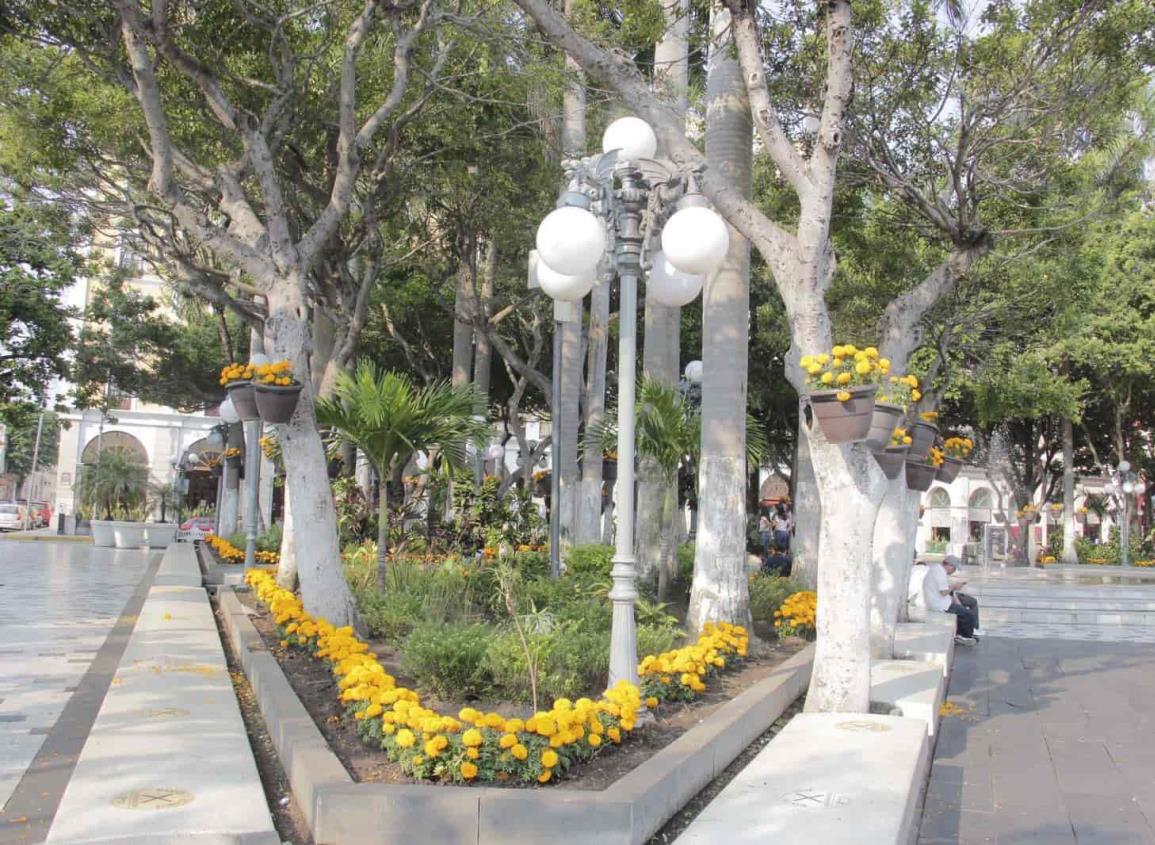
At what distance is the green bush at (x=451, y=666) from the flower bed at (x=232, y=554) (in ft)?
36.9

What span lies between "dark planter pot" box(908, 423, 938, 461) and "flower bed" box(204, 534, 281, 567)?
11.6 metres

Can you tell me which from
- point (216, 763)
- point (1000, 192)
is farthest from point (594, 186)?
point (1000, 192)

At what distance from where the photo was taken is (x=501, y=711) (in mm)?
6820

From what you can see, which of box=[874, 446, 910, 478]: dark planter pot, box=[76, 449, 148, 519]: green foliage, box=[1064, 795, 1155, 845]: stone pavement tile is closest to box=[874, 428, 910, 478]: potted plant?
box=[874, 446, 910, 478]: dark planter pot

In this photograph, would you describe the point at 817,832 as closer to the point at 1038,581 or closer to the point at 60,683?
the point at 60,683

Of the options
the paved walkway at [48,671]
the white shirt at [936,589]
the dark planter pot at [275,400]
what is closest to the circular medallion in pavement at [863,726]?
the paved walkway at [48,671]

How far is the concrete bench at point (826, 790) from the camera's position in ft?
15.4

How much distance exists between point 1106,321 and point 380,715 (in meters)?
30.0

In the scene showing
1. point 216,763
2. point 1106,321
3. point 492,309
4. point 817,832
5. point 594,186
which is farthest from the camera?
point 1106,321

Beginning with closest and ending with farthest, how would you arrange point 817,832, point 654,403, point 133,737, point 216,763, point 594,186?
point 817,832 < point 216,763 < point 133,737 < point 594,186 < point 654,403

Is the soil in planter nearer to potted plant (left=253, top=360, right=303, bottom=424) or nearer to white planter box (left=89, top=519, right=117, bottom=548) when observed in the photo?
potted plant (left=253, top=360, right=303, bottom=424)

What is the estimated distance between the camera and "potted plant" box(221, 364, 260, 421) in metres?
9.30

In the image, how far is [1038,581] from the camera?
25984 millimetres

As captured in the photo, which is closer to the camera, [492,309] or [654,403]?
[654,403]
